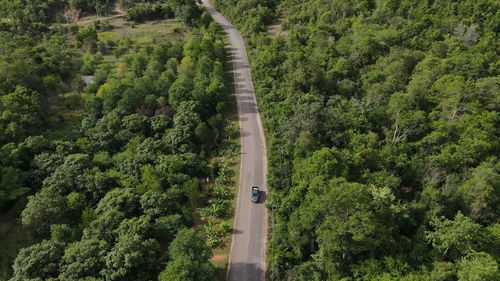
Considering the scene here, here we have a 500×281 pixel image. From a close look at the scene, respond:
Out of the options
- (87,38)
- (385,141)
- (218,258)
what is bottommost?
(218,258)

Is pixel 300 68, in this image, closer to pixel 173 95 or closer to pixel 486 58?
pixel 173 95

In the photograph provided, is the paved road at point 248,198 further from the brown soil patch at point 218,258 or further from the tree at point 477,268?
the tree at point 477,268

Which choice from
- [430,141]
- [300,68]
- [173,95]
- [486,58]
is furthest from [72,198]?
[486,58]

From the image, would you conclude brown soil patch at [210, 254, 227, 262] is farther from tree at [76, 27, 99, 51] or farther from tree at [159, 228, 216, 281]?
tree at [76, 27, 99, 51]

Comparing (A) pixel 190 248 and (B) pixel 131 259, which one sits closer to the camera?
(B) pixel 131 259

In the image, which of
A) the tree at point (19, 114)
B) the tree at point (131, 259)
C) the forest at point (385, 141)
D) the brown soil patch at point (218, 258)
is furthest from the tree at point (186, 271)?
the tree at point (19, 114)

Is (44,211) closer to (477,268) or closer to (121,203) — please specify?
(121,203)

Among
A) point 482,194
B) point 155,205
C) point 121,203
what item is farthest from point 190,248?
point 482,194
